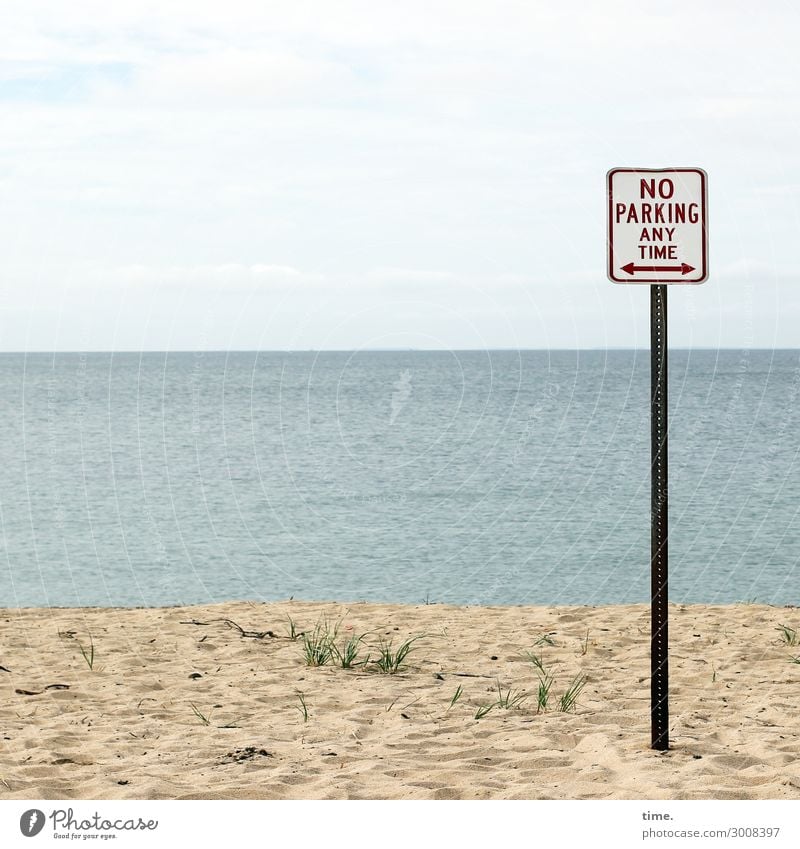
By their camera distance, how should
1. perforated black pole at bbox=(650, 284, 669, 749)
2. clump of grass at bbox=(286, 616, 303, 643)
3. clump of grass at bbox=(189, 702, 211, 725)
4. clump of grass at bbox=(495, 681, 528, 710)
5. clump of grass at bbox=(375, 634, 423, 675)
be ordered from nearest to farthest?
1. perforated black pole at bbox=(650, 284, 669, 749)
2. clump of grass at bbox=(189, 702, 211, 725)
3. clump of grass at bbox=(495, 681, 528, 710)
4. clump of grass at bbox=(375, 634, 423, 675)
5. clump of grass at bbox=(286, 616, 303, 643)

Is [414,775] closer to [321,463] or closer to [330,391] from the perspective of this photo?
[321,463]

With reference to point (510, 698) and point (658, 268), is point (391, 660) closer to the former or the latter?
point (510, 698)

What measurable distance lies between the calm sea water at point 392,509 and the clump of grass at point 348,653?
5418 millimetres

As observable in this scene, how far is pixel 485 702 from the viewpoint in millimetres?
5918

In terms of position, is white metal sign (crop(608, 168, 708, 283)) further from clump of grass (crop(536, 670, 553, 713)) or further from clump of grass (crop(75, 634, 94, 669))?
clump of grass (crop(75, 634, 94, 669))

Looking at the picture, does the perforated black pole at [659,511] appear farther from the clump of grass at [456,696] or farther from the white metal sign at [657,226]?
the clump of grass at [456,696]

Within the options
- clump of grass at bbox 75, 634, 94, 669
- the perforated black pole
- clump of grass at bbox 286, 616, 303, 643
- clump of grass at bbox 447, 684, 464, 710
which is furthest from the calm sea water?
the perforated black pole

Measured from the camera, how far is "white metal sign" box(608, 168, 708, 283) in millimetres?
4594

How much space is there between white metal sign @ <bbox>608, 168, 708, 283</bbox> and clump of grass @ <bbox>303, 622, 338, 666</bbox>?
10.7 feet

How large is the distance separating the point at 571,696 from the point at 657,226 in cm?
254

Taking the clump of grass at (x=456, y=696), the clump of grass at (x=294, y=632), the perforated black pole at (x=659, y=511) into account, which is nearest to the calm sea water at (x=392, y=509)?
the clump of grass at (x=294, y=632)

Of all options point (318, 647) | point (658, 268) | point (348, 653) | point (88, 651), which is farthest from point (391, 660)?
point (658, 268)

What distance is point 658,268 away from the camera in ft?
15.2

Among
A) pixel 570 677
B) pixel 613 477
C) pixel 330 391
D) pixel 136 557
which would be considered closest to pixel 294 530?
pixel 136 557
